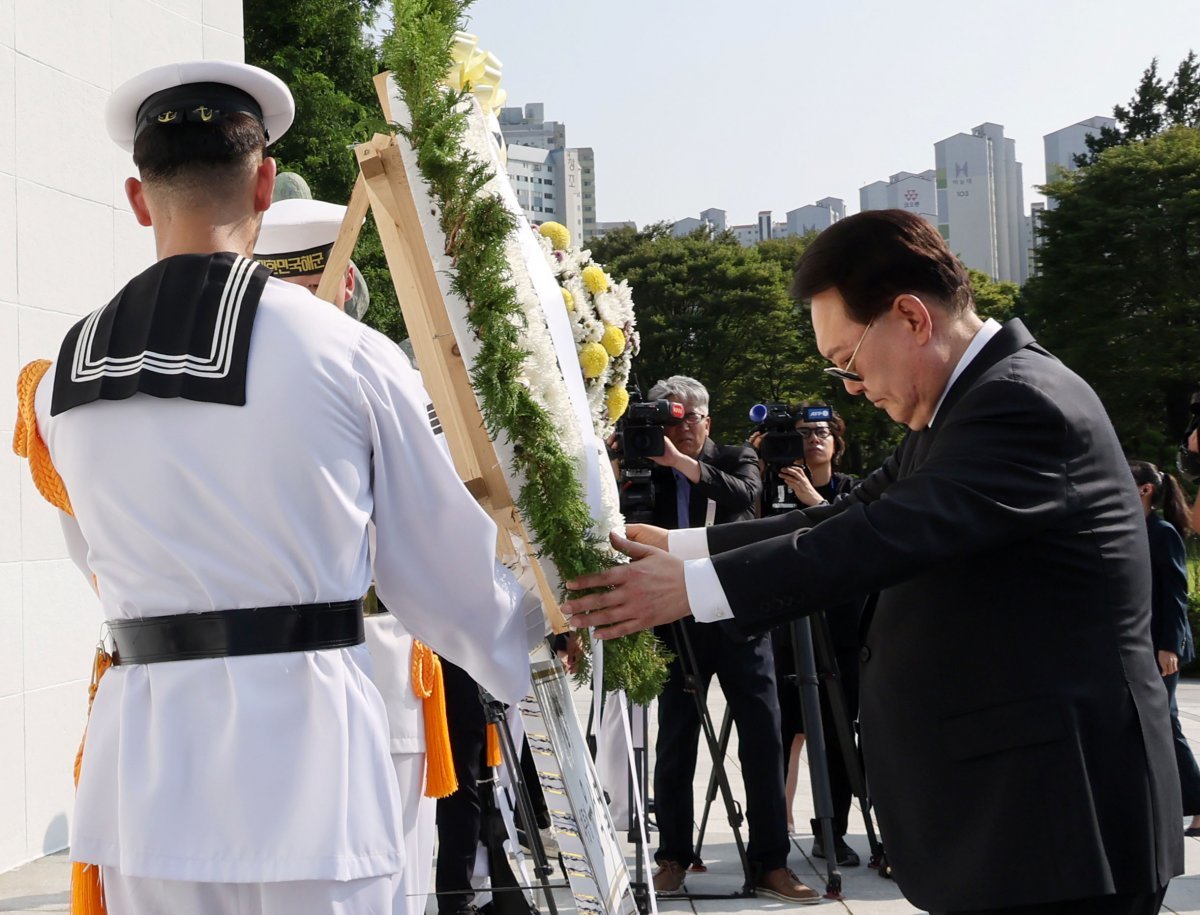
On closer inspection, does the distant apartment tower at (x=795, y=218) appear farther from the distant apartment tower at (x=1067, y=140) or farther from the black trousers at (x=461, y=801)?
the black trousers at (x=461, y=801)

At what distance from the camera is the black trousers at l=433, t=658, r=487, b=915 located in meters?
4.67

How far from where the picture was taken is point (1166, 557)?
6.55 m

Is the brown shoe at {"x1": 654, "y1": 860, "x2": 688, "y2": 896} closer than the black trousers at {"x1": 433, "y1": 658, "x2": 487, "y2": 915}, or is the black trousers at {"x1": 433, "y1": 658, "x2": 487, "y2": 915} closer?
the black trousers at {"x1": 433, "y1": 658, "x2": 487, "y2": 915}

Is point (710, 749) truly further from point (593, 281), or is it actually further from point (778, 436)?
point (593, 281)

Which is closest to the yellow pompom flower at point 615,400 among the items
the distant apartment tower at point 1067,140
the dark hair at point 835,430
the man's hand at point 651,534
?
the man's hand at point 651,534

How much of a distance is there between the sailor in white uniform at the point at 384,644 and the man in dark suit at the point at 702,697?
6.44 feet

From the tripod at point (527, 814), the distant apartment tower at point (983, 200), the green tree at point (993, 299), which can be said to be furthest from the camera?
the distant apartment tower at point (983, 200)

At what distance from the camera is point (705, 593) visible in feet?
8.16

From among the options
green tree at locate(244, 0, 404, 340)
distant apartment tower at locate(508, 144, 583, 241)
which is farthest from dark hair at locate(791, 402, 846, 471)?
distant apartment tower at locate(508, 144, 583, 241)

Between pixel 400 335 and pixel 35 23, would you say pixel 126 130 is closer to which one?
pixel 35 23

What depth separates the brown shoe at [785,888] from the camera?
528 centimetres

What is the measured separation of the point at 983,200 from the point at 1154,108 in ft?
173

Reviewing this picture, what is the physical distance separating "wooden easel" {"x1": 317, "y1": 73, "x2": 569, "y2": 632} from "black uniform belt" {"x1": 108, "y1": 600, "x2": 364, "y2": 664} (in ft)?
2.23

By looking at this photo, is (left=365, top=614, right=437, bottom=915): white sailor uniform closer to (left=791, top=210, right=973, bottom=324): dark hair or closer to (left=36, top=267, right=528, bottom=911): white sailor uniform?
(left=36, top=267, right=528, bottom=911): white sailor uniform
